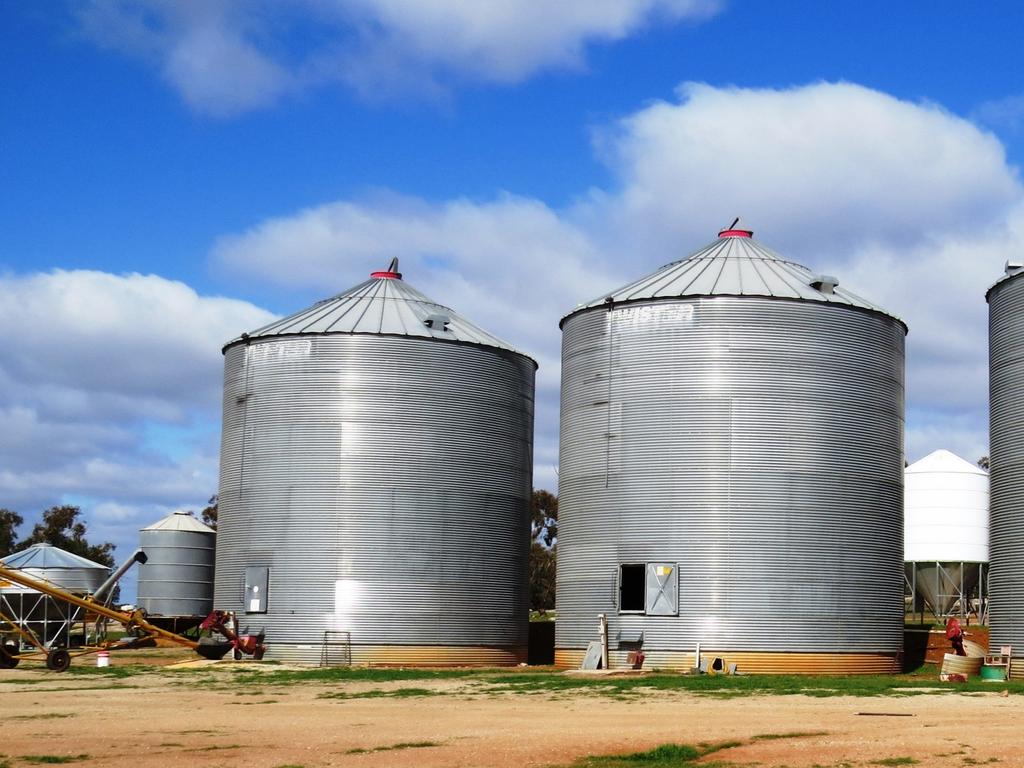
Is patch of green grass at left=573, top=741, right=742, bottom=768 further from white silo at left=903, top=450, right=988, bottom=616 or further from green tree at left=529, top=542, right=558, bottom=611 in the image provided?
green tree at left=529, top=542, right=558, bottom=611

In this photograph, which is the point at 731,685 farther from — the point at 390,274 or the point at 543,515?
the point at 543,515

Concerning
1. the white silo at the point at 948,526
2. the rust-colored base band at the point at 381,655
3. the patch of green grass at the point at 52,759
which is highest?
the white silo at the point at 948,526

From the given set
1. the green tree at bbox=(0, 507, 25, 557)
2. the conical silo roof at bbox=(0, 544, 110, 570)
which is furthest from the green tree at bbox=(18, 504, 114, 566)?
the conical silo roof at bbox=(0, 544, 110, 570)

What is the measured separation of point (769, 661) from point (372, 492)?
1591 centimetres

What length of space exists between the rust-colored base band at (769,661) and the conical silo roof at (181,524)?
1333 inches

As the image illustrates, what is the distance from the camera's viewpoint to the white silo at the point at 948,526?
6881 cm

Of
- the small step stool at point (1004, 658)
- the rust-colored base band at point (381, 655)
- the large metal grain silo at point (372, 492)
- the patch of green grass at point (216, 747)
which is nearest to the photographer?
the patch of green grass at point (216, 747)

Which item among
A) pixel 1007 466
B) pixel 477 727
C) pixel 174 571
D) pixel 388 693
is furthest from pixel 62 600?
pixel 1007 466

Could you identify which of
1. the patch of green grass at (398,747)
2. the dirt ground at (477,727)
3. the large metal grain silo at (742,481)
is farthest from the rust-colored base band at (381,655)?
the patch of green grass at (398,747)

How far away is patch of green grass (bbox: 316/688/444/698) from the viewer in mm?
39062

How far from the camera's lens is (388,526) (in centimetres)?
5503

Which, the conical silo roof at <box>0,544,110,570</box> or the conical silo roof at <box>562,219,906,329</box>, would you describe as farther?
the conical silo roof at <box>0,544,110,570</box>

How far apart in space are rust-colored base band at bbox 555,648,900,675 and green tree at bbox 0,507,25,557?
112 m

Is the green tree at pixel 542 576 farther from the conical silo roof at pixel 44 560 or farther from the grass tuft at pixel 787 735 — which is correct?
the grass tuft at pixel 787 735
